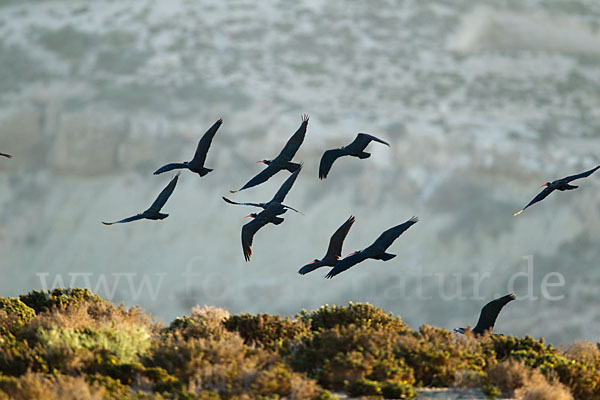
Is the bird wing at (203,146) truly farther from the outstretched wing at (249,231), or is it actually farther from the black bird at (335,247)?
the black bird at (335,247)

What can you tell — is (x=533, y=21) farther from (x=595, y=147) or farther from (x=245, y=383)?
(x=245, y=383)

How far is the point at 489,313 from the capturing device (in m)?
17.0

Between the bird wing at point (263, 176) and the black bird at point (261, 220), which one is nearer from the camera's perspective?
the black bird at point (261, 220)

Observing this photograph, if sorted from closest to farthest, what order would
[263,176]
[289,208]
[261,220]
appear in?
[289,208] < [261,220] < [263,176]

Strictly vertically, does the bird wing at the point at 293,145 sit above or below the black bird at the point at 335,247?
above

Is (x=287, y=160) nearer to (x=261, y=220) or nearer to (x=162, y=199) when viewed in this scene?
(x=261, y=220)

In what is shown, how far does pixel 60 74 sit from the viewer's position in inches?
3629

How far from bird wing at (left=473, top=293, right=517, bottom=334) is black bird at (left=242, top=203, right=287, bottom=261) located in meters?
4.14

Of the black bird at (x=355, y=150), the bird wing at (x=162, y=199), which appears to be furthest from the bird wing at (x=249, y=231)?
the black bird at (x=355, y=150)

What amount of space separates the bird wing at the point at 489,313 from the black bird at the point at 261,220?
13.6 feet

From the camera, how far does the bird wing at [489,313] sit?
1683 cm

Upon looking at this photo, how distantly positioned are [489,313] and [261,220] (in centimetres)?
469

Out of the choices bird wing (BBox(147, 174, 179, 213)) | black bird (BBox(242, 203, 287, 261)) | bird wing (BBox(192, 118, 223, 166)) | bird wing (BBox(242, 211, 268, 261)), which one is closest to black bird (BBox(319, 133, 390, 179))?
black bird (BBox(242, 203, 287, 261))

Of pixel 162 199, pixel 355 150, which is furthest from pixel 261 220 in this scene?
pixel 355 150
